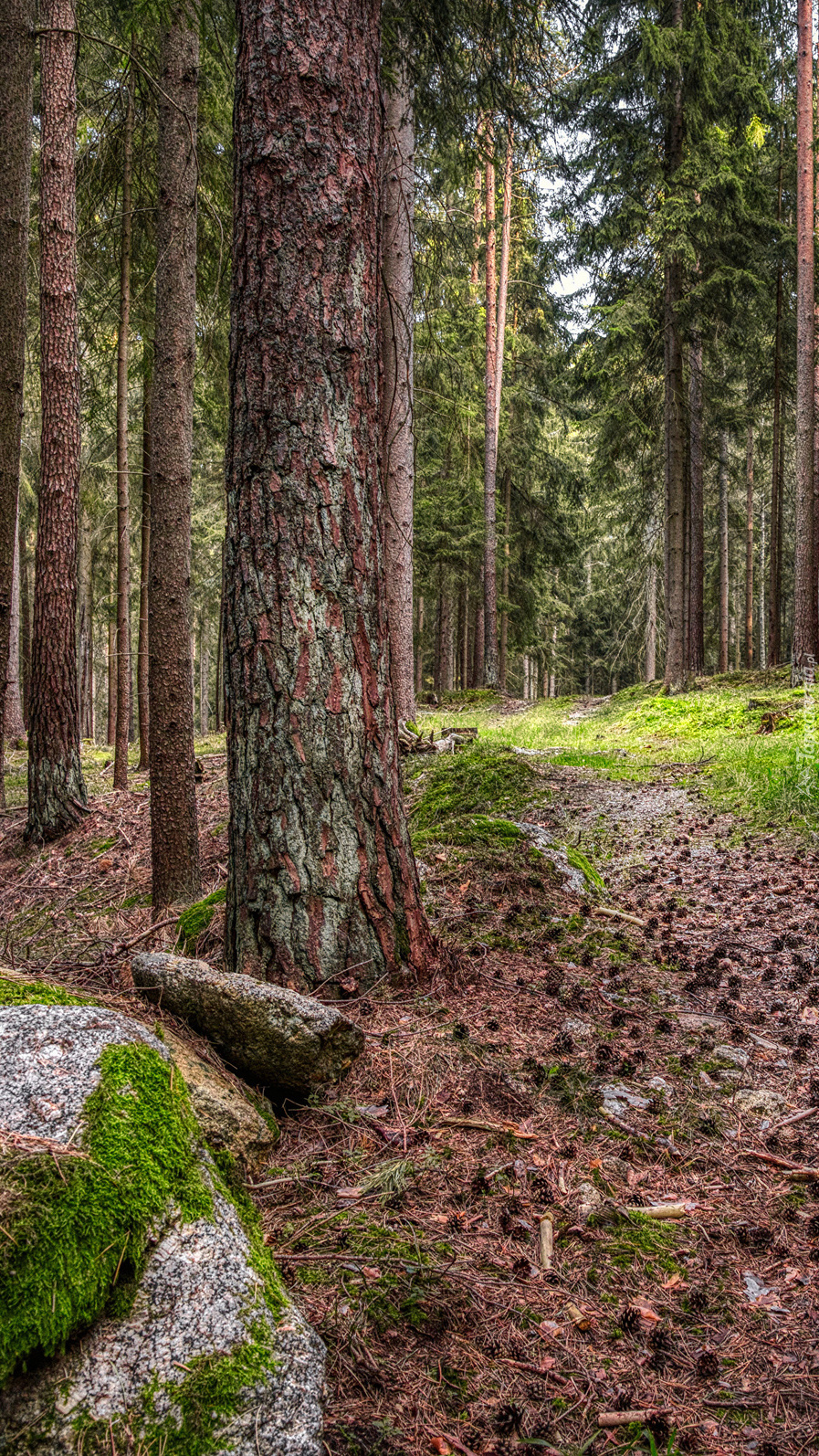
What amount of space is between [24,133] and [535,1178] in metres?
6.53

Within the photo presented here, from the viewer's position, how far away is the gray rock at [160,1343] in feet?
4.15

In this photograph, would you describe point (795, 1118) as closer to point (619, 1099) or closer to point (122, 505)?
point (619, 1099)

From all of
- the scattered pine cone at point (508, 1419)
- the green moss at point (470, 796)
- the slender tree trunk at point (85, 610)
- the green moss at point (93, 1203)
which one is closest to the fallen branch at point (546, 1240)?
the scattered pine cone at point (508, 1419)

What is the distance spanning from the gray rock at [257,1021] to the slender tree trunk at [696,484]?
15804 mm

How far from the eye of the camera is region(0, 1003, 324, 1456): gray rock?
4.15ft

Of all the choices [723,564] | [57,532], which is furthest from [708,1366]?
[723,564]

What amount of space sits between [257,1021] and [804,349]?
14593 millimetres

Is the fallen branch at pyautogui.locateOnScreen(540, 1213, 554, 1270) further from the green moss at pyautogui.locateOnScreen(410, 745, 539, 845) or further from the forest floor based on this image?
the green moss at pyautogui.locateOnScreen(410, 745, 539, 845)

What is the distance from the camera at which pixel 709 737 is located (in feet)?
33.1

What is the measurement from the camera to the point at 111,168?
27.1 feet

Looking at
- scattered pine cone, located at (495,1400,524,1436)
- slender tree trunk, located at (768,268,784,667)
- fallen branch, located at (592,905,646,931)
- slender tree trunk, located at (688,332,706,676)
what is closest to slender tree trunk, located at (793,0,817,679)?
slender tree trunk, located at (688,332,706,676)

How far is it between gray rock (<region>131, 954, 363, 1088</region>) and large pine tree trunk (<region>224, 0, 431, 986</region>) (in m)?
0.45

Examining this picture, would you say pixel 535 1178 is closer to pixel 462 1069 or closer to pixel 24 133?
pixel 462 1069

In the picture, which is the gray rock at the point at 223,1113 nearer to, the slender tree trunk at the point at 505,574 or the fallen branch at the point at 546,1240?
the fallen branch at the point at 546,1240
